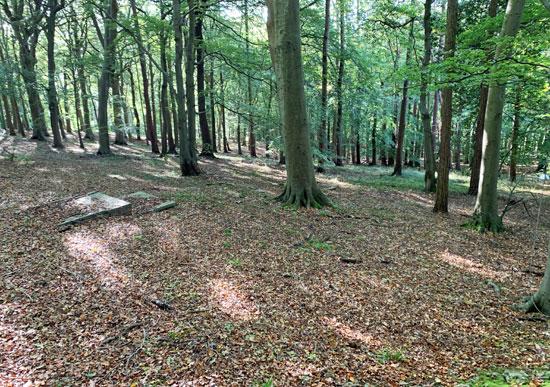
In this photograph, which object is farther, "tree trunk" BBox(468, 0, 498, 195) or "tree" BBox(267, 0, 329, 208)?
"tree trunk" BBox(468, 0, 498, 195)

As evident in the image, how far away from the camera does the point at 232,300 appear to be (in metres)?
4.18

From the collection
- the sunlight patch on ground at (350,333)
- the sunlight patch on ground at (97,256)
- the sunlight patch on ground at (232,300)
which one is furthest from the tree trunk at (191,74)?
the sunlight patch on ground at (350,333)

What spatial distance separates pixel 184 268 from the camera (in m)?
4.84

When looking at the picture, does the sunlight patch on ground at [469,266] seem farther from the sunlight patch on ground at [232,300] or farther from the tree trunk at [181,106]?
the tree trunk at [181,106]

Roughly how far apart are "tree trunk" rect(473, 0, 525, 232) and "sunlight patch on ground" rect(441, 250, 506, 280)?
221 cm

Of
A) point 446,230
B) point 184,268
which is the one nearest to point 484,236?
point 446,230

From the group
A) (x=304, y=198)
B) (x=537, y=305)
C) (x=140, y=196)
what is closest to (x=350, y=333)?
(x=537, y=305)

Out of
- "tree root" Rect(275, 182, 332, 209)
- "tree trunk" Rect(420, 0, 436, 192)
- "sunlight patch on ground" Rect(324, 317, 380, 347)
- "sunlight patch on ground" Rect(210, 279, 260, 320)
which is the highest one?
"tree trunk" Rect(420, 0, 436, 192)

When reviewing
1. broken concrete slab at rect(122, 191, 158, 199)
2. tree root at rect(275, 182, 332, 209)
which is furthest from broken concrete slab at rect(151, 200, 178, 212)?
tree root at rect(275, 182, 332, 209)

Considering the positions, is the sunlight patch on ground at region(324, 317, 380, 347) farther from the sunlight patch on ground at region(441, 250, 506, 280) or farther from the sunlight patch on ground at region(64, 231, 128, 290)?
the sunlight patch on ground at region(441, 250, 506, 280)

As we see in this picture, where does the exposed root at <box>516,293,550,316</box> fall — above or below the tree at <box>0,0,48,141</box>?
below

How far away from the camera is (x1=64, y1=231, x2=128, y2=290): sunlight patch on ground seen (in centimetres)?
429

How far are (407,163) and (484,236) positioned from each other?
21.2 m

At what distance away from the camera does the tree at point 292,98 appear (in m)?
7.51
